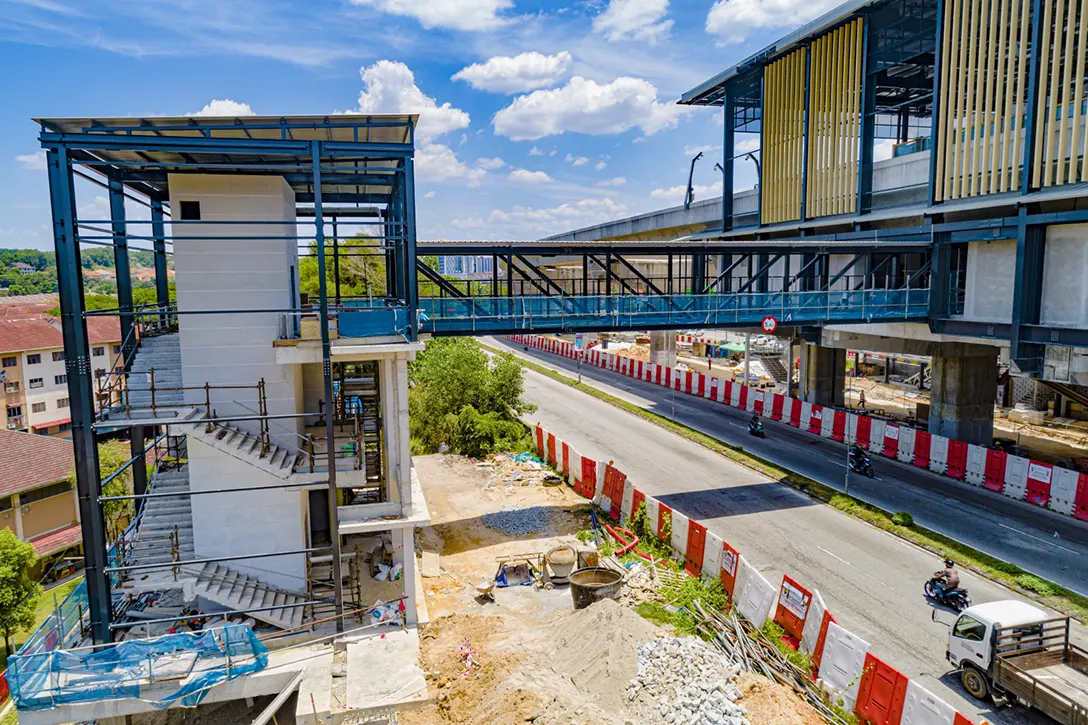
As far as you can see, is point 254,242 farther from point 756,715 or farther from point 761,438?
point 761,438

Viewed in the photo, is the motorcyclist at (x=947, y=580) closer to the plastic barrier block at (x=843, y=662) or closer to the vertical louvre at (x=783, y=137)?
the plastic barrier block at (x=843, y=662)

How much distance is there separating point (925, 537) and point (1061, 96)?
14.5 meters

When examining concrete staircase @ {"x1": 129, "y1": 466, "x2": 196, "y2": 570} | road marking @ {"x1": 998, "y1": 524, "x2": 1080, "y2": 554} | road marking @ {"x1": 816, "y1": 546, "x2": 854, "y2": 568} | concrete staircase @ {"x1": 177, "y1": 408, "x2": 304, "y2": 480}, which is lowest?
road marking @ {"x1": 816, "y1": 546, "x2": 854, "y2": 568}

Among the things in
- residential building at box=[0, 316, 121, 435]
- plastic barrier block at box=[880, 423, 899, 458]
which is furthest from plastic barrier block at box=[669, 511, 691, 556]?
residential building at box=[0, 316, 121, 435]

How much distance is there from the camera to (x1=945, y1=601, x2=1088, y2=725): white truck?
11492 mm

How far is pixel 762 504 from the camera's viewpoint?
22969 mm

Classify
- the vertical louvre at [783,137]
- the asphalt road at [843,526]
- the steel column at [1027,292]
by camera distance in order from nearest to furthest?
the asphalt road at [843,526]
the steel column at [1027,292]
the vertical louvre at [783,137]

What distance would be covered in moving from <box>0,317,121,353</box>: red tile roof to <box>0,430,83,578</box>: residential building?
12880mm

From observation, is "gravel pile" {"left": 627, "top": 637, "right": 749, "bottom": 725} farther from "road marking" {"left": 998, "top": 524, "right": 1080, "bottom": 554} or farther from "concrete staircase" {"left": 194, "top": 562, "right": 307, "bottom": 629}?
"road marking" {"left": 998, "top": 524, "right": 1080, "bottom": 554}

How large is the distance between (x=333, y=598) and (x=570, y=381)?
3562 cm

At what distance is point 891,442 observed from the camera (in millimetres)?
28078

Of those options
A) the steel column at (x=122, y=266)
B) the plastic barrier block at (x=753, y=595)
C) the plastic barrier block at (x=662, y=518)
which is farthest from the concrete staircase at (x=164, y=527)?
the plastic barrier block at (x=753, y=595)

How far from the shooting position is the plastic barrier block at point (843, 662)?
12.1 meters

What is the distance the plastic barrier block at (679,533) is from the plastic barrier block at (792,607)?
3879 mm
